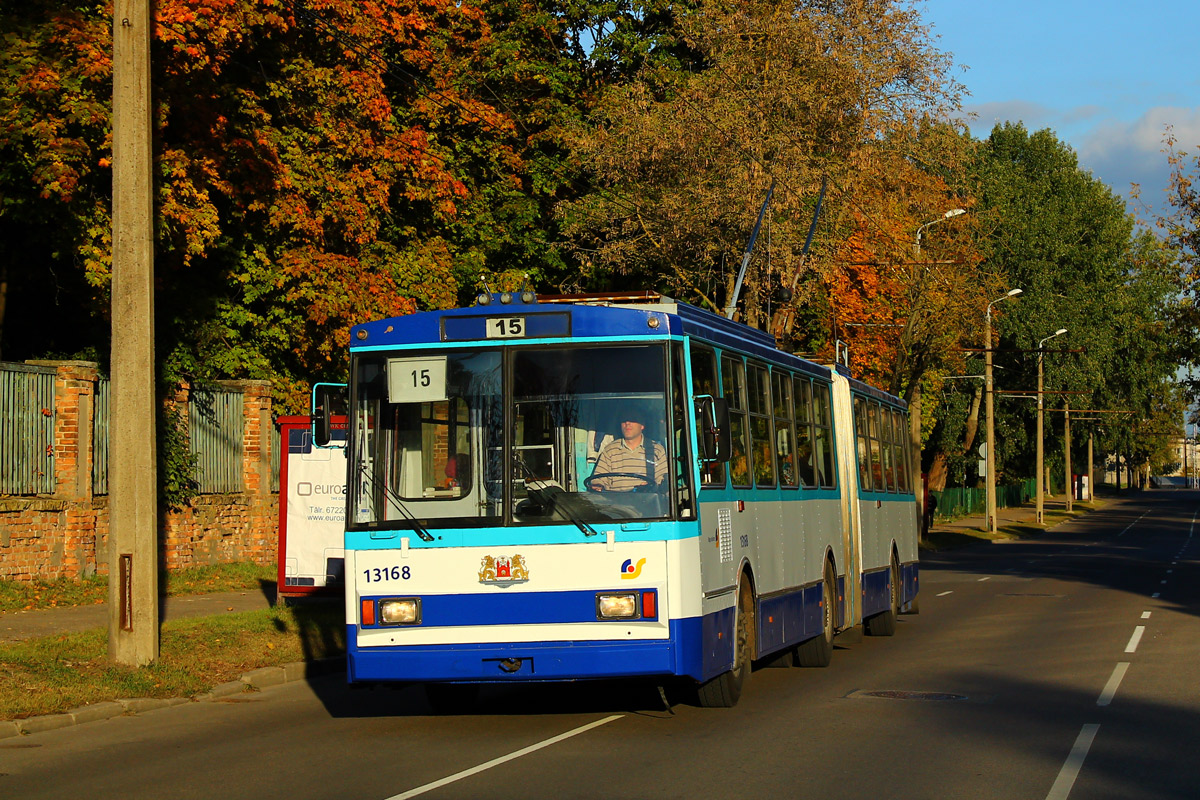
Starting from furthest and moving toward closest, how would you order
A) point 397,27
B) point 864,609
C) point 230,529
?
point 397,27
point 230,529
point 864,609

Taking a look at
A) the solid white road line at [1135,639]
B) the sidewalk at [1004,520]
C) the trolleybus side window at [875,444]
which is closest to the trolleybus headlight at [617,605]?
the solid white road line at [1135,639]

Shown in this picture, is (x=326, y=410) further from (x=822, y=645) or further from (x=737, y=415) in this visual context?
(x=822, y=645)

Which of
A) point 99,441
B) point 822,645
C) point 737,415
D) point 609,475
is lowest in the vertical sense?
point 822,645

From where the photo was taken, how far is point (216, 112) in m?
25.0

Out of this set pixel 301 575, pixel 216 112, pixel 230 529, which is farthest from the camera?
pixel 230 529

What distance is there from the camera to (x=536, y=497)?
35.3 feet

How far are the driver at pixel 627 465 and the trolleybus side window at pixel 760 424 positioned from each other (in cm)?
240

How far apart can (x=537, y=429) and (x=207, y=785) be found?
330cm

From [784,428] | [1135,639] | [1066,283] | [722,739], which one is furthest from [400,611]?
[1066,283]

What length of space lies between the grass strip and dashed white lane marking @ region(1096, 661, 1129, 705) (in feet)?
26.0

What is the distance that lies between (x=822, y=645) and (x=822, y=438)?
7.39ft

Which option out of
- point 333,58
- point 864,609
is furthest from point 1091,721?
point 333,58

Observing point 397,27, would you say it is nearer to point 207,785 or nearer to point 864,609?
point 864,609

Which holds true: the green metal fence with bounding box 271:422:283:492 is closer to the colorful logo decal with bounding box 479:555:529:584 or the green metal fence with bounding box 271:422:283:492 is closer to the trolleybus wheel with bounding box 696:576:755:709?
the trolleybus wheel with bounding box 696:576:755:709
